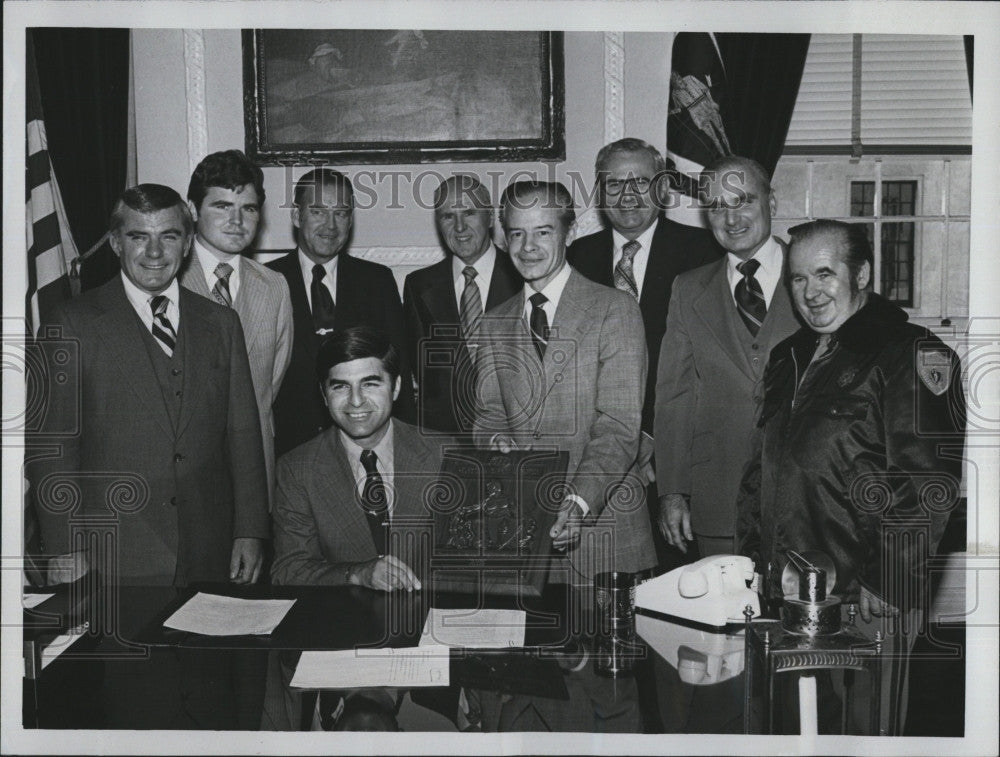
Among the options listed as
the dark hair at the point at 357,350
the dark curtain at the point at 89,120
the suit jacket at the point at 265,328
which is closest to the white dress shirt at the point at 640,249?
the dark hair at the point at 357,350

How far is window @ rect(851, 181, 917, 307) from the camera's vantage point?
112 inches

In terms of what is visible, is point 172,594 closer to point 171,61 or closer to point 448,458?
point 448,458

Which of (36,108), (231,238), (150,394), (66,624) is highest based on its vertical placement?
(36,108)

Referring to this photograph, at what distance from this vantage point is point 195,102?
285 centimetres

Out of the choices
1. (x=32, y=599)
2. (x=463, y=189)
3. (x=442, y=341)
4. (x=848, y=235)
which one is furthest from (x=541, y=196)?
(x=32, y=599)

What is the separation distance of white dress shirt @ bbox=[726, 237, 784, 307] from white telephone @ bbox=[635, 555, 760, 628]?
0.79m

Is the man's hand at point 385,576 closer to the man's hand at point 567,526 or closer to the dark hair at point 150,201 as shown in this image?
the man's hand at point 567,526

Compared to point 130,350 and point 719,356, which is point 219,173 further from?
point 719,356

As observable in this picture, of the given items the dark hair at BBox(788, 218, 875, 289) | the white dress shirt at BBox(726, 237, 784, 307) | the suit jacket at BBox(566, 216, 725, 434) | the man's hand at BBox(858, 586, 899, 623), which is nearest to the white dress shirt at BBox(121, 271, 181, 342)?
the suit jacket at BBox(566, 216, 725, 434)

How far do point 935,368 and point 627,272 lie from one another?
91 centimetres

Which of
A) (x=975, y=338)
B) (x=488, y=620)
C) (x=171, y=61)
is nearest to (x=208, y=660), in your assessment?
(x=488, y=620)

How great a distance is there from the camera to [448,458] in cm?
285

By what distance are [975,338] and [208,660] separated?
2251mm

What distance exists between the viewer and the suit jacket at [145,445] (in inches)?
112
